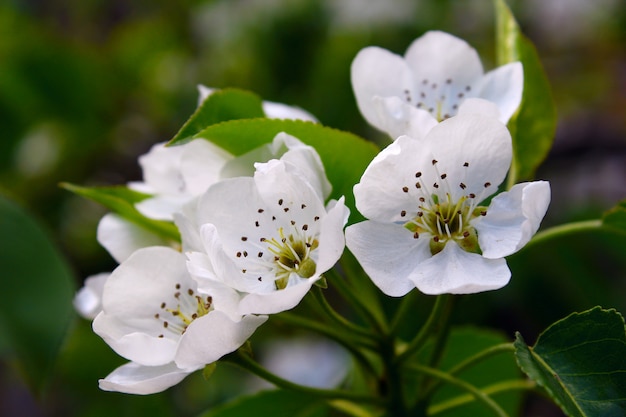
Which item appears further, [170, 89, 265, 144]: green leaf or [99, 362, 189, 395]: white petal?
[170, 89, 265, 144]: green leaf

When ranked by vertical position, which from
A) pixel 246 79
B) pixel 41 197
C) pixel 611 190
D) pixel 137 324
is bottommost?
pixel 611 190

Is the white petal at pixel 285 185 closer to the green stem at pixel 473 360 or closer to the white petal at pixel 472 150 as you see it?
the white petal at pixel 472 150

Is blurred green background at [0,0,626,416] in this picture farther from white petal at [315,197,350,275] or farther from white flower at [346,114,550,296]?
white petal at [315,197,350,275]

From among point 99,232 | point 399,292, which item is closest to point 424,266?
point 399,292

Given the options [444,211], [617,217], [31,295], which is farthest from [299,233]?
[31,295]

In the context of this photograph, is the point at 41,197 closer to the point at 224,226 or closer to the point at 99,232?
the point at 99,232

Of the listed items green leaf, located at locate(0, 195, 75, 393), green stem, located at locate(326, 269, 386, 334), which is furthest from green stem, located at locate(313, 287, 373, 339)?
green leaf, located at locate(0, 195, 75, 393)
